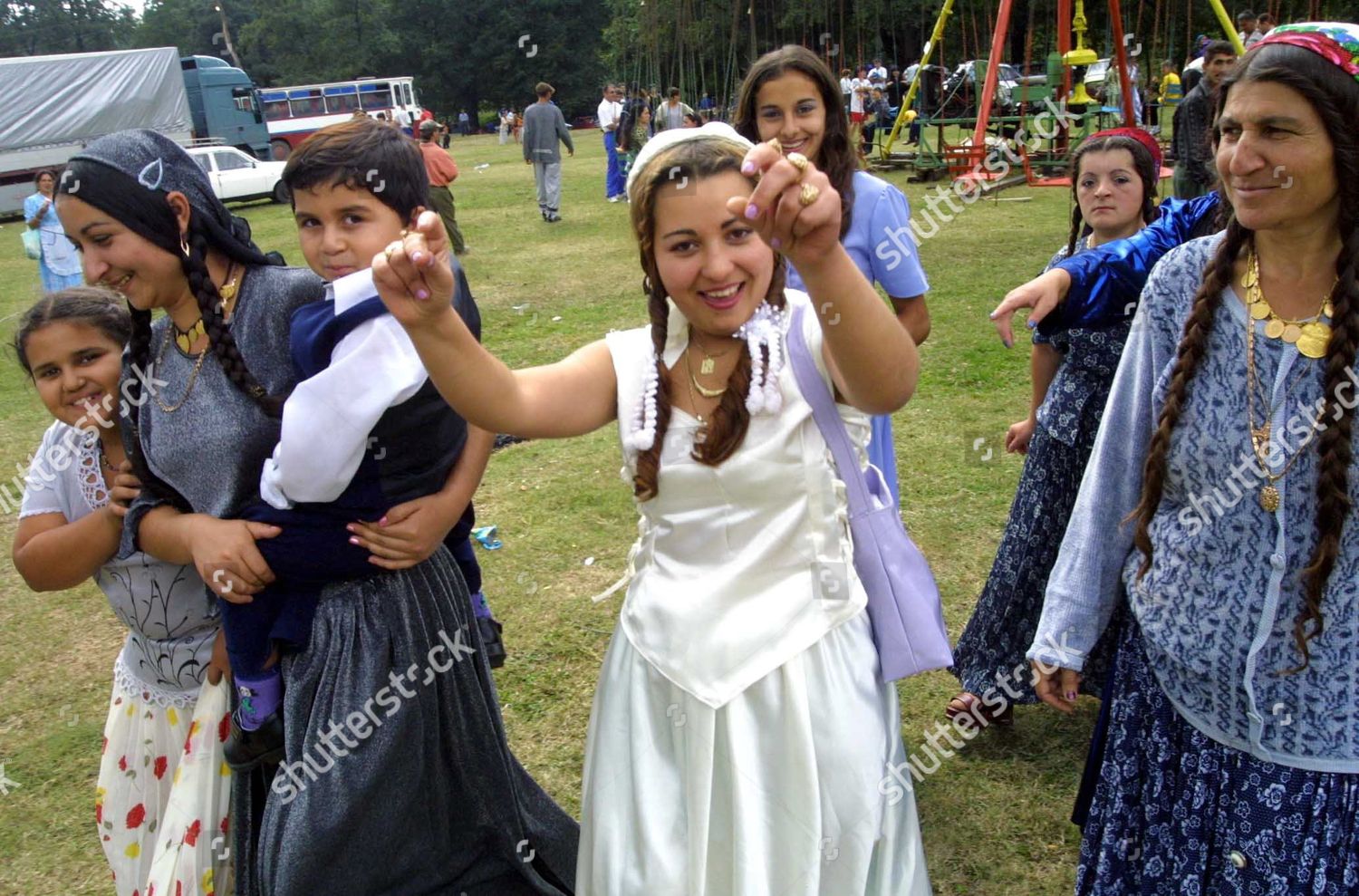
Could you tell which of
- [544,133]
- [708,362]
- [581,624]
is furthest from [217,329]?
[544,133]

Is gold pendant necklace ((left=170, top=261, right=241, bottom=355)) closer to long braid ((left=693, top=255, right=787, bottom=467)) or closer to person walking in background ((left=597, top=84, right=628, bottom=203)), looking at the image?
long braid ((left=693, top=255, right=787, bottom=467))

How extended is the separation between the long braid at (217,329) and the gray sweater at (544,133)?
527 inches

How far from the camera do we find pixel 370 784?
2135 mm

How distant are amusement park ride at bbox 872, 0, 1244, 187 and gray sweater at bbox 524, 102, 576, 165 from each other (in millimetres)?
5001

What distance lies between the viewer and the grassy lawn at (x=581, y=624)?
9.86 ft

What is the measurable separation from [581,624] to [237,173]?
21.5 m

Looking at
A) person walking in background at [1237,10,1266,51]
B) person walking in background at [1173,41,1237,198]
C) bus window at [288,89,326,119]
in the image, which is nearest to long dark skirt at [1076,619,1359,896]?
person walking in background at [1173,41,1237,198]

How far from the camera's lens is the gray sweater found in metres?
14.9

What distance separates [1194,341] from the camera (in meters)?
1.77

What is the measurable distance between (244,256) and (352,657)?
0.84 m

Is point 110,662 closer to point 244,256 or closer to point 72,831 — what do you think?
point 72,831

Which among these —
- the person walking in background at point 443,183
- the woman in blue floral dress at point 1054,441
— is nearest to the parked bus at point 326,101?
the person walking in background at point 443,183

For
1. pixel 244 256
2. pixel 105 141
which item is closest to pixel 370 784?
pixel 244 256

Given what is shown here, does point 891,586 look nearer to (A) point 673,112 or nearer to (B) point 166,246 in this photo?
(B) point 166,246
